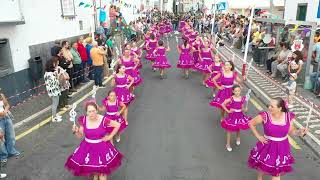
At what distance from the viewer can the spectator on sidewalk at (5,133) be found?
6.97 metres

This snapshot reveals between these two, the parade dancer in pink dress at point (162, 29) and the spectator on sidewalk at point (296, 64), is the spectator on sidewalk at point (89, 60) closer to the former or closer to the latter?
the spectator on sidewalk at point (296, 64)

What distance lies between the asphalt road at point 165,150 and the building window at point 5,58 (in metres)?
2.66

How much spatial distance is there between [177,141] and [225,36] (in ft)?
79.3

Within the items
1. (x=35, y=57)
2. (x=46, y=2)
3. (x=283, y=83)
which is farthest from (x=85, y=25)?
(x=283, y=83)

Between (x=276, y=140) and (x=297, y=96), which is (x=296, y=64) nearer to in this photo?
(x=297, y=96)

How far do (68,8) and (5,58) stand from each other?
19.8 ft

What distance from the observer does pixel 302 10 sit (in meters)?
27.1

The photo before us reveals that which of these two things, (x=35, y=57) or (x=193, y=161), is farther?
(x=35, y=57)

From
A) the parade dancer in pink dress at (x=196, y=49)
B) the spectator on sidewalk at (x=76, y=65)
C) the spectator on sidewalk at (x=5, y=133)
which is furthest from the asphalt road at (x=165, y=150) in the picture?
the parade dancer in pink dress at (x=196, y=49)

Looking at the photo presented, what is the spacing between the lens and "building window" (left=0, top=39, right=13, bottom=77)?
11004mm

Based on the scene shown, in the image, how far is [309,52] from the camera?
1321cm

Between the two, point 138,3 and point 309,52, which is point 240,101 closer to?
point 309,52

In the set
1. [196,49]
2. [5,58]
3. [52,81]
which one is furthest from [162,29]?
[52,81]

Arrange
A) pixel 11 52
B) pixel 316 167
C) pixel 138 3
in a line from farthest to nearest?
1. pixel 138 3
2. pixel 11 52
3. pixel 316 167
